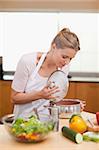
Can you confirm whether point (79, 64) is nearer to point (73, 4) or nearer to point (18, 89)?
point (73, 4)

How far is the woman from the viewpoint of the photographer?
1.88 meters

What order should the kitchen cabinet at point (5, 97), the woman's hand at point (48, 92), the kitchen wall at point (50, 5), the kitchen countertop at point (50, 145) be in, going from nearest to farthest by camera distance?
1. the kitchen countertop at point (50, 145)
2. the woman's hand at point (48, 92)
3. the kitchen cabinet at point (5, 97)
4. the kitchen wall at point (50, 5)

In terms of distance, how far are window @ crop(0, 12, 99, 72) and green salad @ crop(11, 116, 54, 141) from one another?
10.6 feet

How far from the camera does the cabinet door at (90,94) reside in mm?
4348

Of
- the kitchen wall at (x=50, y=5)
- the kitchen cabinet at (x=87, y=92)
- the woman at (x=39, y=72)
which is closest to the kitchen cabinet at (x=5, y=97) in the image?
the kitchen cabinet at (x=87, y=92)

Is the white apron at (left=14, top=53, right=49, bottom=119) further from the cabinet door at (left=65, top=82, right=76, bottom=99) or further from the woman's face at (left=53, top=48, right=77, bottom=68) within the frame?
the cabinet door at (left=65, top=82, right=76, bottom=99)

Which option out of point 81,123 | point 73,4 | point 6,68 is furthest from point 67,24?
point 81,123

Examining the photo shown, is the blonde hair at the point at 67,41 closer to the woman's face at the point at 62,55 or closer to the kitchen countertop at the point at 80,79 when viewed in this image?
the woman's face at the point at 62,55

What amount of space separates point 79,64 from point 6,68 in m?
1.12

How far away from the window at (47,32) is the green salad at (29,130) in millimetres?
3234

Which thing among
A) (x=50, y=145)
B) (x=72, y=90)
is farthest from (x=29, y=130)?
(x=72, y=90)

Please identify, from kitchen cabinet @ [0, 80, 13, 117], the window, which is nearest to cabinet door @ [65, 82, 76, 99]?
the window

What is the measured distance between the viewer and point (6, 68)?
16.1ft

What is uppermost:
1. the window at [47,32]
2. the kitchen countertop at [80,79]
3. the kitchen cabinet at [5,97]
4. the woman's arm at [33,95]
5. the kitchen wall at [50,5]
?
the kitchen wall at [50,5]
